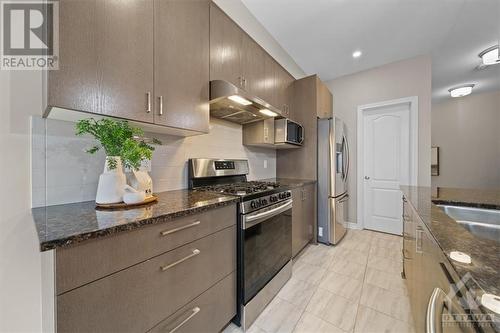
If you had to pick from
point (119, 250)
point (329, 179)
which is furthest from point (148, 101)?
point (329, 179)

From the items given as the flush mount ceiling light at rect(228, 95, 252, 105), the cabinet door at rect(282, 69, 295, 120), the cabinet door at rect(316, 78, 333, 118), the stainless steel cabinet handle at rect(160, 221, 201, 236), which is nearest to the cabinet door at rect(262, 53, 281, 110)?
the cabinet door at rect(282, 69, 295, 120)

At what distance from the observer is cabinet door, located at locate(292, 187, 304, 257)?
2219 millimetres

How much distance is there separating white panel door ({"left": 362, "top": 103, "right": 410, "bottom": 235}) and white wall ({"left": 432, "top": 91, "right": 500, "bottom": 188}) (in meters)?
2.77

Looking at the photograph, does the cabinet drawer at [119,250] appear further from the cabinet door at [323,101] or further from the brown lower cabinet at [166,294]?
the cabinet door at [323,101]

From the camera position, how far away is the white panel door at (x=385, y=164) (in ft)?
10.3

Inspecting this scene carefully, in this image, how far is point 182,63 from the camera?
131cm

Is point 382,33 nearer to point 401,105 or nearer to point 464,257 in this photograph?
point 401,105

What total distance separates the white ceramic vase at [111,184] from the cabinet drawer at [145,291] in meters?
0.46

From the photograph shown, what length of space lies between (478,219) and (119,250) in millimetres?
2106

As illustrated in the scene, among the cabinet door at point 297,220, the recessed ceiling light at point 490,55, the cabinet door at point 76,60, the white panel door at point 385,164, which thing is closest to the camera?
the cabinet door at point 76,60

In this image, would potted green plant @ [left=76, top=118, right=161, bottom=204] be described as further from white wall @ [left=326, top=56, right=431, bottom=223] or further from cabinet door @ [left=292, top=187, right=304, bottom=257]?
white wall @ [left=326, top=56, right=431, bottom=223]

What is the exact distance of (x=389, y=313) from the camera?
1478 mm

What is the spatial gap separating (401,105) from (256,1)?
9.19 ft

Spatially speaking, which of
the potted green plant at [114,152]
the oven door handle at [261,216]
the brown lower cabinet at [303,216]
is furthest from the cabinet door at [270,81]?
the potted green plant at [114,152]
